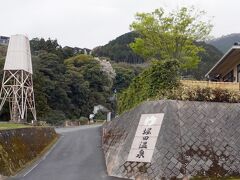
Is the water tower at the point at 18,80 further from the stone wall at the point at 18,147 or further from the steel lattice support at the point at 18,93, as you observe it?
the stone wall at the point at 18,147

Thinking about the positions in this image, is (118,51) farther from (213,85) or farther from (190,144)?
(190,144)

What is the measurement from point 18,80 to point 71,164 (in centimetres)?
Answer: 2691

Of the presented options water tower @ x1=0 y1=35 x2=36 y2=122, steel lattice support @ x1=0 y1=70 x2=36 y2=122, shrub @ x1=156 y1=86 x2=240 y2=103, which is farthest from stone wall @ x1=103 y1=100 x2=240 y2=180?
steel lattice support @ x1=0 y1=70 x2=36 y2=122

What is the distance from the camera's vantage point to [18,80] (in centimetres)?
4431

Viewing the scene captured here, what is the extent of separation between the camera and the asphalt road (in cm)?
1669

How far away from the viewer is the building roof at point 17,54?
42.5 metres

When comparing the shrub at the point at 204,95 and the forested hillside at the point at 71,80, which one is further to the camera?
the forested hillside at the point at 71,80

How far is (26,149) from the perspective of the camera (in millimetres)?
21016

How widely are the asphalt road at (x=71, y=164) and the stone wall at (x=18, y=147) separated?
628mm

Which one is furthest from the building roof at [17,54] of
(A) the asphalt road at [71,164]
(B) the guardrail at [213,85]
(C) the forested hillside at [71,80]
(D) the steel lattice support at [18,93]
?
(B) the guardrail at [213,85]

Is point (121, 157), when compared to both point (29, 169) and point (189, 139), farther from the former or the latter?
point (29, 169)

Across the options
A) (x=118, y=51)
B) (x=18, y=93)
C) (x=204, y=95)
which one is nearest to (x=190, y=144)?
(x=204, y=95)

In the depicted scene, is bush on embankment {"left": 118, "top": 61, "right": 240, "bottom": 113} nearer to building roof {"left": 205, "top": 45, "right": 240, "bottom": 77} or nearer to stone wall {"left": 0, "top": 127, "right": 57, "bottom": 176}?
building roof {"left": 205, "top": 45, "right": 240, "bottom": 77}

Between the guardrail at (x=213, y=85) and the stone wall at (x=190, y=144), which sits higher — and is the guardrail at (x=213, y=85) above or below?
above
